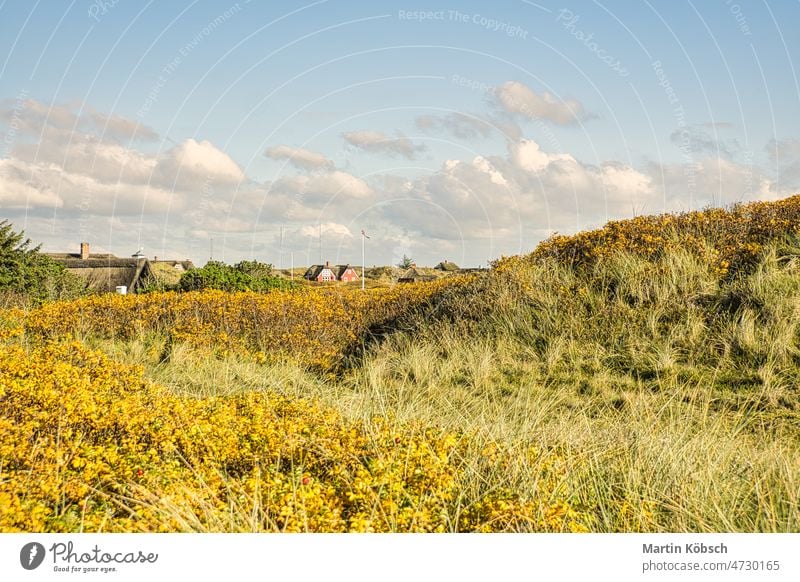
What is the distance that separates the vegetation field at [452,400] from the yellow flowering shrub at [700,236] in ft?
0.15

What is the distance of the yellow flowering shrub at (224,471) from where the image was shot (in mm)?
3492

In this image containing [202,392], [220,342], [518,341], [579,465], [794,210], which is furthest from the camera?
[220,342]

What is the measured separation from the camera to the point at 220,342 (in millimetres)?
11703

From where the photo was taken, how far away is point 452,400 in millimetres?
7785

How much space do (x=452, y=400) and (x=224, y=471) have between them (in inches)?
145

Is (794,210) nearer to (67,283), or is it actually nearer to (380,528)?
(380,528)

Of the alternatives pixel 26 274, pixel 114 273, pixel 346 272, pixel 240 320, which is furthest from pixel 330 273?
pixel 240 320

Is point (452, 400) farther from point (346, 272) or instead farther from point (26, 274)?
point (346, 272)

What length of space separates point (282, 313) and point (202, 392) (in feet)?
14.6

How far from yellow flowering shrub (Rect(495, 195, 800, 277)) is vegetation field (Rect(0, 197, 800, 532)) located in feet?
0.15

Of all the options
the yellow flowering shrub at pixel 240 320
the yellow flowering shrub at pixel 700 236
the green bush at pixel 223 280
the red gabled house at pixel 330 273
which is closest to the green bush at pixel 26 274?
the green bush at pixel 223 280

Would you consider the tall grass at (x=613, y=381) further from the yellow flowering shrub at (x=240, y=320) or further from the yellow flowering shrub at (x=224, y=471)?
the yellow flowering shrub at (x=240, y=320)
